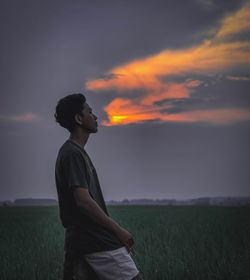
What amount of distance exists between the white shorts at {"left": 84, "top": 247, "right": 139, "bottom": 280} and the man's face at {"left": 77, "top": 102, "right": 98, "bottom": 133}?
773 mm

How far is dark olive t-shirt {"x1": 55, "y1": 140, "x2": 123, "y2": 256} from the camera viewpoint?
2.55m

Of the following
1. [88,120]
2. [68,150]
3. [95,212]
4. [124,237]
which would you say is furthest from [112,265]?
[88,120]

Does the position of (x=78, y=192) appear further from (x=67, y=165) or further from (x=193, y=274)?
(x=193, y=274)

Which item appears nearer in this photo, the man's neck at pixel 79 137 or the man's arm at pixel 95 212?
the man's arm at pixel 95 212

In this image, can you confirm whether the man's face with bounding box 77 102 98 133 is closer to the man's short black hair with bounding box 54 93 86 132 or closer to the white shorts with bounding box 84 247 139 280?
the man's short black hair with bounding box 54 93 86 132

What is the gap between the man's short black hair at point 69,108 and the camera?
2861mm

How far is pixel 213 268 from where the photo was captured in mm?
6949

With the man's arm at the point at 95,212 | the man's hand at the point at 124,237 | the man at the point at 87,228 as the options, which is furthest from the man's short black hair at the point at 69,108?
the man's hand at the point at 124,237

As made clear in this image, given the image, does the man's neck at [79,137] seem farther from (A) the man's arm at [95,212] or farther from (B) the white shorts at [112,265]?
(B) the white shorts at [112,265]

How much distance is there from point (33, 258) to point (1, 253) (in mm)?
1440

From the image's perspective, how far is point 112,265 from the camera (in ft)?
8.41

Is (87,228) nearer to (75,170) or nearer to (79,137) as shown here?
(75,170)

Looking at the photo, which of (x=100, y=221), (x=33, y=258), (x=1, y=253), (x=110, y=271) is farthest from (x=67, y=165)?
(x=1, y=253)

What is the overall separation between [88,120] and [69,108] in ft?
0.47
